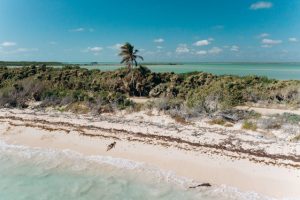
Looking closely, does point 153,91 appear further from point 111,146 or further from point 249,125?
point 111,146

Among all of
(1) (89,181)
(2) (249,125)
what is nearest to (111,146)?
(1) (89,181)

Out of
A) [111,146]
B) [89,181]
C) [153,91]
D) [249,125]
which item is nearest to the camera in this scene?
[89,181]

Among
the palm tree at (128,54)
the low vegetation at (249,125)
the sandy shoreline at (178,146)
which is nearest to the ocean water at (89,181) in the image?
the sandy shoreline at (178,146)

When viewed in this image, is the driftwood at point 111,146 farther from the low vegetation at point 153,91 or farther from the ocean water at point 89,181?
the low vegetation at point 153,91

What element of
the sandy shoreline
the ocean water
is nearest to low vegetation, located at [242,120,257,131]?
the sandy shoreline

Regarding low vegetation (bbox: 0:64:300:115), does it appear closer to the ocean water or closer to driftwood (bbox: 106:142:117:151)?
driftwood (bbox: 106:142:117:151)

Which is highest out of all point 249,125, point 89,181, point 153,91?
point 153,91
